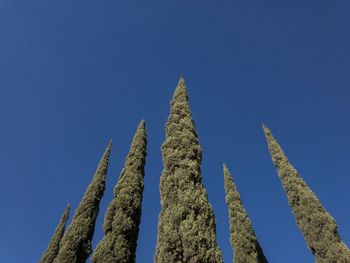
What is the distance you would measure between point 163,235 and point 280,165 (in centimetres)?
1980

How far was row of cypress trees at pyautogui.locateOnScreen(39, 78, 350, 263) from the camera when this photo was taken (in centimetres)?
984

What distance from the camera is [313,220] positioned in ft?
70.1

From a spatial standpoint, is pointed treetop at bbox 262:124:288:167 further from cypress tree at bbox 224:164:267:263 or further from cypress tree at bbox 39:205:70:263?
cypress tree at bbox 39:205:70:263

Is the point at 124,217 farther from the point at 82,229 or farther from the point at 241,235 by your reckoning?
the point at 241,235

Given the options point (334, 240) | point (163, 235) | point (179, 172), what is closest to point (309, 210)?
point (334, 240)

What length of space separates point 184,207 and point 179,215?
341 mm

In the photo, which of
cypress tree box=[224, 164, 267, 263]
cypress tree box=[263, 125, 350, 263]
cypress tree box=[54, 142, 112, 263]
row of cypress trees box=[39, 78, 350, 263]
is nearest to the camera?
row of cypress trees box=[39, 78, 350, 263]

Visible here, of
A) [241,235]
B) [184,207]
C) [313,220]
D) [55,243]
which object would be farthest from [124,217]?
[313,220]

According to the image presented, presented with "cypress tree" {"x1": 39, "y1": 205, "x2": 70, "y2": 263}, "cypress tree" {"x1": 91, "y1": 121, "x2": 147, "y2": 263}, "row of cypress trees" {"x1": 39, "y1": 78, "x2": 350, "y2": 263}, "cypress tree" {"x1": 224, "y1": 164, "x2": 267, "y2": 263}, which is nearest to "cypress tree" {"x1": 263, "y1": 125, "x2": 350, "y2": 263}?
"row of cypress trees" {"x1": 39, "y1": 78, "x2": 350, "y2": 263}

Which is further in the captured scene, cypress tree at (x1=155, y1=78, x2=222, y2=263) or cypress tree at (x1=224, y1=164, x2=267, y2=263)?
cypress tree at (x1=224, y1=164, x2=267, y2=263)

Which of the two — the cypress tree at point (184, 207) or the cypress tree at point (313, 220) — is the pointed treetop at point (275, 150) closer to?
the cypress tree at point (313, 220)

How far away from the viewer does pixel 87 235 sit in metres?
19.0

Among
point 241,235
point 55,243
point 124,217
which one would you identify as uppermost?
point 55,243

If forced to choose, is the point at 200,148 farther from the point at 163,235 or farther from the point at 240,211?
the point at 240,211
